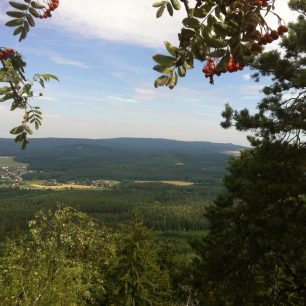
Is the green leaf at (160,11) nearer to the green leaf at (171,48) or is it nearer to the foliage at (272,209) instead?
the green leaf at (171,48)

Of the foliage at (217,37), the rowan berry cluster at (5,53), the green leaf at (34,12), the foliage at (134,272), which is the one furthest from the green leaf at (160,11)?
the foliage at (134,272)

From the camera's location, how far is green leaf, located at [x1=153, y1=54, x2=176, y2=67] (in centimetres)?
188

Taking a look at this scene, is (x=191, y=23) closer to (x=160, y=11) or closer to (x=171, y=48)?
(x=171, y=48)

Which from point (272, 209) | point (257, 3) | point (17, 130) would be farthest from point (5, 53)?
point (272, 209)

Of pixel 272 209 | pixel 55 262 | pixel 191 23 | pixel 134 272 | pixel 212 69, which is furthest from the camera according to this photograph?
pixel 134 272

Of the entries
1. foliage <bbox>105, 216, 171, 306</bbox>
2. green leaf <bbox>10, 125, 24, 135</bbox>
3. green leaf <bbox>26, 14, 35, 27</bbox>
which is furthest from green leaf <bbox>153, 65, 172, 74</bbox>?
foliage <bbox>105, 216, 171, 306</bbox>

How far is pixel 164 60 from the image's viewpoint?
6.28 feet

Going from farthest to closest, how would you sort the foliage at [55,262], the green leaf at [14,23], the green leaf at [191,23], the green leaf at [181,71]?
1. the foliage at [55,262]
2. the green leaf at [14,23]
3. the green leaf at [181,71]
4. the green leaf at [191,23]

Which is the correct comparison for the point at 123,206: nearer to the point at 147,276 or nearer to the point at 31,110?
the point at 147,276

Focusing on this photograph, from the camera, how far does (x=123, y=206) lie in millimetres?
192625

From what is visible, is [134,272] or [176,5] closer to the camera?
[176,5]

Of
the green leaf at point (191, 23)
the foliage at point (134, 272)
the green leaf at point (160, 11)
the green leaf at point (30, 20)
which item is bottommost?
the foliage at point (134, 272)

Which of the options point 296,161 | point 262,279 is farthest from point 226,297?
point 296,161

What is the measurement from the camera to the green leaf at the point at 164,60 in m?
1.88
